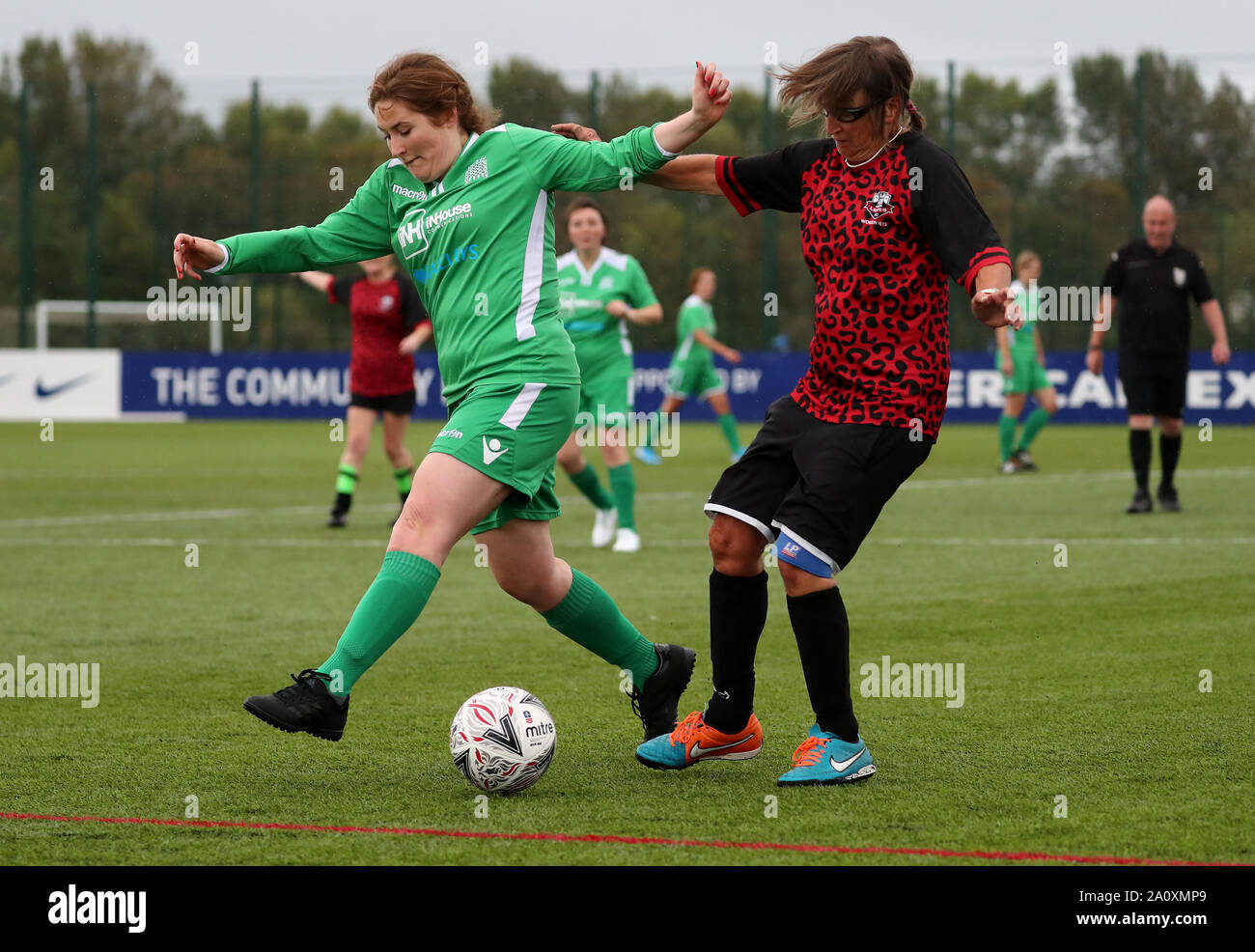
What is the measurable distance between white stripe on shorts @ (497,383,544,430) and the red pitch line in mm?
1148

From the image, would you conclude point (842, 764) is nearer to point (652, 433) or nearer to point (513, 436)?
point (513, 436)

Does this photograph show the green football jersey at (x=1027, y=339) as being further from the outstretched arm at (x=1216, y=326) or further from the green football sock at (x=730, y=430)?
the outstretched arm at (x=1216, y=326)

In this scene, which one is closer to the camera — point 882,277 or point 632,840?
point 632,840

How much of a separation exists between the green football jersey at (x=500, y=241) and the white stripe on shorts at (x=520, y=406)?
0.10 feet

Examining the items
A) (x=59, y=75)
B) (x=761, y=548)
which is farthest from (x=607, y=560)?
(x=59, y=75)

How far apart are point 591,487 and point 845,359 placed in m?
6.48

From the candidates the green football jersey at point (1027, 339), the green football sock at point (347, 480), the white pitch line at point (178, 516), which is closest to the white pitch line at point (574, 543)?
the green football sock at point (347, 480)

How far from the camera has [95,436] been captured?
2569cm

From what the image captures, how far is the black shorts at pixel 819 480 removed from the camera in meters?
4.46

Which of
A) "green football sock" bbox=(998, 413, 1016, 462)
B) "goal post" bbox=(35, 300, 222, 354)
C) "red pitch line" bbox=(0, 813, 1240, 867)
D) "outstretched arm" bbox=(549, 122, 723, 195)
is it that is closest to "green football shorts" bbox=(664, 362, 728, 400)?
"green football sock" bbox=(998, 413, 1016, 462)

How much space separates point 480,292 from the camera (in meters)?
4.69

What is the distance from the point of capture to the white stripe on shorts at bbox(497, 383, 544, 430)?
4.59 meters

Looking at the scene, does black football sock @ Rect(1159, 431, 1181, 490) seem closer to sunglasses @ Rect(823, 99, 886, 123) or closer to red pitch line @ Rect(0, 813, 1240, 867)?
sunglasses @ Rect(823, 99, 886, 123)

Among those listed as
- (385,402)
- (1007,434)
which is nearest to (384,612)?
(385,402)
